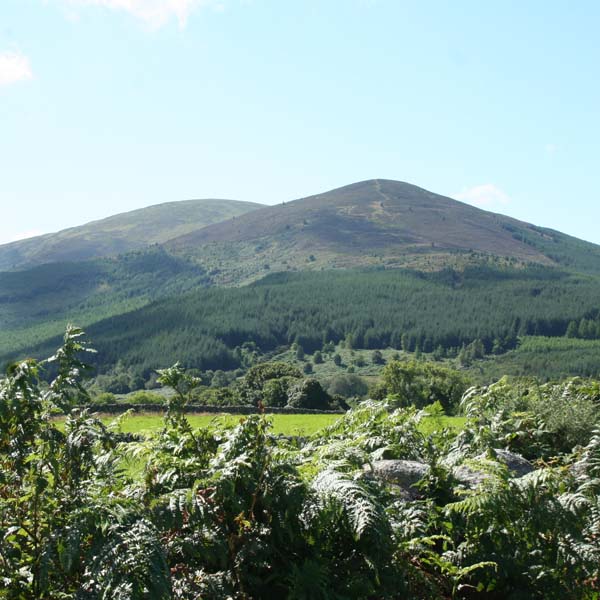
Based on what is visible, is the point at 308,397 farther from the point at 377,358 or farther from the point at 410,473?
the point at 377,358

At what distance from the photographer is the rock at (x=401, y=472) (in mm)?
5879

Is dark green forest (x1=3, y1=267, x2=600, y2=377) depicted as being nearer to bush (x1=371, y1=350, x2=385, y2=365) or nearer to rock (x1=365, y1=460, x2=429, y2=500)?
bush (x1=371, y1=350, x2=385, y2=365)

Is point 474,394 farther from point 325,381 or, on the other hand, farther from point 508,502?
point 325,381

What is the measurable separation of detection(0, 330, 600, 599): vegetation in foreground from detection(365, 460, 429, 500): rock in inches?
34.2

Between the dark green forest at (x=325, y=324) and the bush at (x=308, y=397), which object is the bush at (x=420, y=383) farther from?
the dark green forest at (x=325, y=324)

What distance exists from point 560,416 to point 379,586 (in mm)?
8329

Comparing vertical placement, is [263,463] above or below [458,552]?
above

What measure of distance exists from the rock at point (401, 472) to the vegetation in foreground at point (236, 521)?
2.85 ft

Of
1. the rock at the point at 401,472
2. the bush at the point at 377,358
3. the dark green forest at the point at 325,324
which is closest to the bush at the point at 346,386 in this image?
the bush at the point at 377,358

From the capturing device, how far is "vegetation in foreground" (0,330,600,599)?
3.72m

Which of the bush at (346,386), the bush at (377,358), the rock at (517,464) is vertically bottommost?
the bush at (377,358)

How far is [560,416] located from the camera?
447 inches

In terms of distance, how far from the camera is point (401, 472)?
6039 millimetres

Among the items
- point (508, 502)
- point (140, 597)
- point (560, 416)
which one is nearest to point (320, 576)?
point (140, 597)
